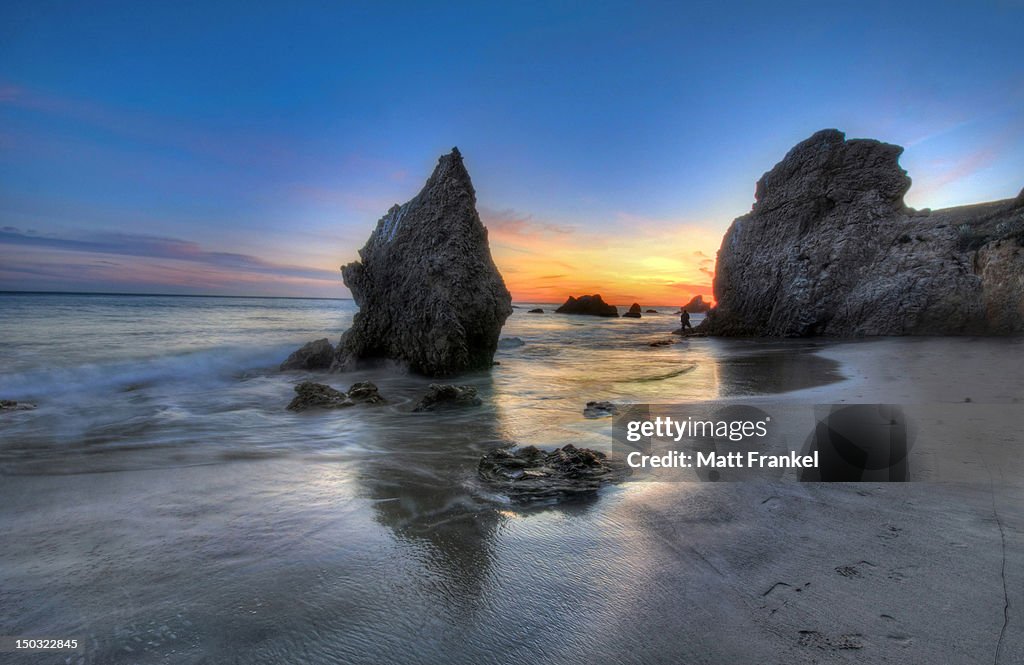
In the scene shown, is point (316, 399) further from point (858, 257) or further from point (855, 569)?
point (858, 257)

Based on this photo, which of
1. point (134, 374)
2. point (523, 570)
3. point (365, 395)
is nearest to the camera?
point (523, 570)

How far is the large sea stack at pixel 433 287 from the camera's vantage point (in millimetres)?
9969

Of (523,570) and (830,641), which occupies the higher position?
(830,641)

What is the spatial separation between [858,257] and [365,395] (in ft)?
63.0

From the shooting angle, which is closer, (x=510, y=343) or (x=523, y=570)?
(x=523, y=570)

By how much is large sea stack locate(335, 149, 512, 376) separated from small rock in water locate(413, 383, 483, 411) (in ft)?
9.84

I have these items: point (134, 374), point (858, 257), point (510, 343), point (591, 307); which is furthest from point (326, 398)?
point (591, 307)

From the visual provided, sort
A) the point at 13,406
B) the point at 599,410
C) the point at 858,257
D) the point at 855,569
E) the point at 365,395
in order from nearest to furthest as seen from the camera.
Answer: the point at 855,569, the point at 599,410, the point at 13,406, the point at 365,395, the point at 858,257

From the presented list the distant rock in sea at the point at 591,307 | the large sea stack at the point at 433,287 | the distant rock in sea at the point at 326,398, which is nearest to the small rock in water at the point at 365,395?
the distant rock in sea at the point at 326,398

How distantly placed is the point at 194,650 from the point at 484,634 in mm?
1100

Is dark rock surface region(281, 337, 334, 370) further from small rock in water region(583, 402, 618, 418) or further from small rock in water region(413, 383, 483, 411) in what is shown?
small rock in water region(583, 402, 618, 418)

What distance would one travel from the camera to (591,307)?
174 feet

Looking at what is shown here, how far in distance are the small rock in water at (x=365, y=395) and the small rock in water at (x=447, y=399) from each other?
804 mm

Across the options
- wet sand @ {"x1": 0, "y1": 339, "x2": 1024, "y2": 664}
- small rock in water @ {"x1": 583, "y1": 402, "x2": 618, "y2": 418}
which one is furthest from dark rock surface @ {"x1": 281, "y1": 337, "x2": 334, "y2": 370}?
wet sand @ {"x1": 0, "y1": 339, "x2": 1024, "y2": 664}
